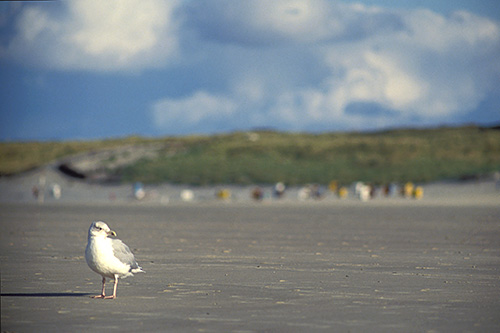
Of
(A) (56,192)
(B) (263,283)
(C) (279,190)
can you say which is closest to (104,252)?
(B) (263,283)

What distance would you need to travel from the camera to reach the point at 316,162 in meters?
89.6

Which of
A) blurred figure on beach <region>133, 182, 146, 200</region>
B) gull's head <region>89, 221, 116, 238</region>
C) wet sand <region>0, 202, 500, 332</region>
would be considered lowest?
wet sand <region>0, 202, 500, 332</region>

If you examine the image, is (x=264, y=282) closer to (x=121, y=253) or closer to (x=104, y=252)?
(x=121, y=253)

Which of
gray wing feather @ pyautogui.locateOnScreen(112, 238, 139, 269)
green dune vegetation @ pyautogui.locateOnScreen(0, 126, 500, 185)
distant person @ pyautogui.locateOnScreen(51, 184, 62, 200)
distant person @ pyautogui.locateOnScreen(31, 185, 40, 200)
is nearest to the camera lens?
gray wing feather @ pyautogui.locateOnScreen(112, 238, 139, 269)

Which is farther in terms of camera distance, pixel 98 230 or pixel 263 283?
pixel 263 283

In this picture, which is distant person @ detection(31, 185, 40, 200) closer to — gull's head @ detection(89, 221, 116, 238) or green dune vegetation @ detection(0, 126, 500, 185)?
green dune vegetation @ detection(0, 126, 500, 185)

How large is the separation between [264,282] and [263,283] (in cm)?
14

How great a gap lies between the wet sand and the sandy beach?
18mm

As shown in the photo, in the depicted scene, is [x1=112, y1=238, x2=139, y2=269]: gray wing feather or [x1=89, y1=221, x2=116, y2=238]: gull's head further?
[x1=112, y1=238, x2=139, y2=269]: gray wing feather

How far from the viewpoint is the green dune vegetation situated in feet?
254

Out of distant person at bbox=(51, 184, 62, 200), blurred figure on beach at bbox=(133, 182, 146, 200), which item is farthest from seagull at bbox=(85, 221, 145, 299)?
distant person at bbox=(51, 184, 62, 200)

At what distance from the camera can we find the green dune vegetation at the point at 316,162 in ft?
254

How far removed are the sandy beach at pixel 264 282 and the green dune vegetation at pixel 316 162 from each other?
50055 millimetres

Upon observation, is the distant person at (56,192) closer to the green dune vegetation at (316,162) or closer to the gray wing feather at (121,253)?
the green dune vegetation at (316,162)
